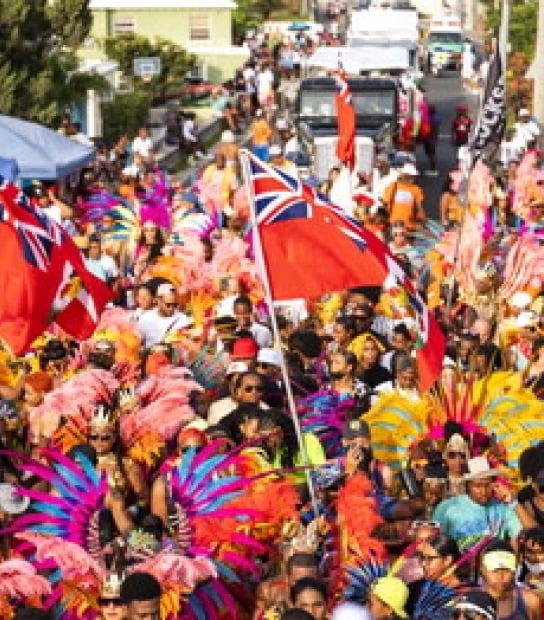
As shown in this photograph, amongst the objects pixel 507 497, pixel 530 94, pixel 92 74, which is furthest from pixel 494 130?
pixel 530 94

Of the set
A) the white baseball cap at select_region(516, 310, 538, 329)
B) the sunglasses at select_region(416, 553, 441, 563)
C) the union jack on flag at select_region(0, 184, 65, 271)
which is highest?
the union jack on flag at select_region(0, 184, 65, 271)

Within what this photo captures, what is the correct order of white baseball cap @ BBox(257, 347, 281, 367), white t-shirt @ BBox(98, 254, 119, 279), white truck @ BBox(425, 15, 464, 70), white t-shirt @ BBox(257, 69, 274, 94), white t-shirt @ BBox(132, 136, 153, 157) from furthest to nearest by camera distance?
white truck @ BBox(425, 15, 464, 70)
white t-shirt @ BBox(257, 69, 274, 94)
white t-shirt @ BBox(132, 136, 153, 157)
white t-shirt @ BBox(98, 254, 119, 279)
white baseball cap @ BBox(257, 347, 281, 367)

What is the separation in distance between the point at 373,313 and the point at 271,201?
2.98 metres

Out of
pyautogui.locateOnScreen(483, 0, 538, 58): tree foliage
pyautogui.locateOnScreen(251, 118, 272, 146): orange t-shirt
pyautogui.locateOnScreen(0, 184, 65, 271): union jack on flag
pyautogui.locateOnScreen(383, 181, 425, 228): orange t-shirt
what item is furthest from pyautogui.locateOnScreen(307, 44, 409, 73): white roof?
pyautogui.locateOnScreen(0, 184, 65, 271): union jack on flag

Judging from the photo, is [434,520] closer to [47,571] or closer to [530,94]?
[47,571]

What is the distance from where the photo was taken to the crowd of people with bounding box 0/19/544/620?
7473 mm

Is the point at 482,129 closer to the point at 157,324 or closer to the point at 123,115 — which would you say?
the point at 157,324

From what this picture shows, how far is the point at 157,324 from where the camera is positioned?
12.6m

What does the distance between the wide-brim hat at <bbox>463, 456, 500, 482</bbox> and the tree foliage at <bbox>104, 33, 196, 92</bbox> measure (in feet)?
122

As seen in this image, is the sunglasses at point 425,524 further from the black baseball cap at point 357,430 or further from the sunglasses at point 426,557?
the black baseball cap at point 357,430

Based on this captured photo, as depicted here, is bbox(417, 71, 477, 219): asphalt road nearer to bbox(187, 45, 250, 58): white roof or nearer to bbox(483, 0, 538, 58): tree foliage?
bbox(483, 0, 538, 58): tree foliage

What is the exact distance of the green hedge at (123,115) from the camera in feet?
117

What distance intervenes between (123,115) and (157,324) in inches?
943

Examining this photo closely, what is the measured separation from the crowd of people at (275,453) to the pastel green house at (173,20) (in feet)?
132
